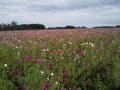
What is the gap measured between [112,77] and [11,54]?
231 centimetres

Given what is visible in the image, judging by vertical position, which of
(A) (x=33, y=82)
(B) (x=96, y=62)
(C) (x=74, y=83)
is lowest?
(C) (x=74, y=83)

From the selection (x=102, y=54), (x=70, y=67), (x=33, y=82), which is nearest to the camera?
(x=33, y=82)

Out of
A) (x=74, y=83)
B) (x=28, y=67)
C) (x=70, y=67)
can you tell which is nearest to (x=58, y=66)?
(x=70, y=67)

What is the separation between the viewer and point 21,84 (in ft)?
6.14

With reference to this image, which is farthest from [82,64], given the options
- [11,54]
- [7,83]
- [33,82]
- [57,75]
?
[11,54]

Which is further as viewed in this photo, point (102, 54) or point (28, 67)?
point (102, 54)

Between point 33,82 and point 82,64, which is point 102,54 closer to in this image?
point 82,64

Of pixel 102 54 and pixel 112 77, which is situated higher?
pixel 102 54

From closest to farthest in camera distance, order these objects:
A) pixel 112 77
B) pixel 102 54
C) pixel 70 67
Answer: pixel 112 77, pixel 70 67, pixel 102 54

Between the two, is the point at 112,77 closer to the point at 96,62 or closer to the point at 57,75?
the point at 96,62

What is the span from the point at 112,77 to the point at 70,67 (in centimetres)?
77

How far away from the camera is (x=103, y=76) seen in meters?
2.01

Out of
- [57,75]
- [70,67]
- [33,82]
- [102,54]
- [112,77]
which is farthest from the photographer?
[102,54]

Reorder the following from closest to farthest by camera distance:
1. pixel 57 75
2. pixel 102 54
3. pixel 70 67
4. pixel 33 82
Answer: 1. pixel 33 82
2. pixel 57 75
3. pixel 70 67
4. pixel 102 54
